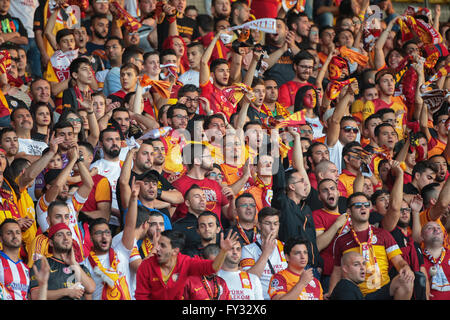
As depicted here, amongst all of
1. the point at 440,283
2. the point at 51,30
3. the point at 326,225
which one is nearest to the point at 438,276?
the point at 440,283

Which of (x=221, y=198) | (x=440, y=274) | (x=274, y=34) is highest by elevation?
(x=274, y=34)

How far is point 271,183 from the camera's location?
887 cm

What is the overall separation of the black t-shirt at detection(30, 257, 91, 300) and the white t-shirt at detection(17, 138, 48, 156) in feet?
6.90

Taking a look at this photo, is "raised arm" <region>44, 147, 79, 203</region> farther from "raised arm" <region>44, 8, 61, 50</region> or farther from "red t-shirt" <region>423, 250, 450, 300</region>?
"red t-shirt" <region>423, 250, 450, 300</region>

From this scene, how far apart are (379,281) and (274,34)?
4544 mm

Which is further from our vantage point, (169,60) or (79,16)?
(79,16)

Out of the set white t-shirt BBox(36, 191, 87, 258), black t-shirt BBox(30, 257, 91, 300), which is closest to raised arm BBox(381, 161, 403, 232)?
white t-shirt BBox(36, 191, 87, 258)

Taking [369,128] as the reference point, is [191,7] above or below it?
above

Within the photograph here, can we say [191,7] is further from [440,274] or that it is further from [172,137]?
[440,274]

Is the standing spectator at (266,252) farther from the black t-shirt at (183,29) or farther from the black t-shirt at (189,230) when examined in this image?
the black t-shirt at (183,29)

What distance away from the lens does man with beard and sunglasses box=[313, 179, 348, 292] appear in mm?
8352
